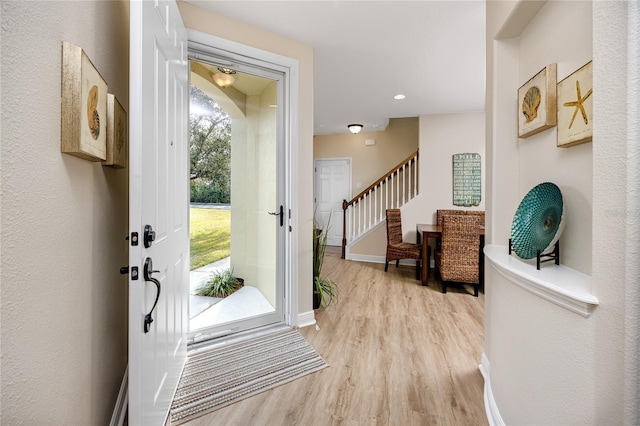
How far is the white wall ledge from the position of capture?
0.87m

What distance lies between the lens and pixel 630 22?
0.72 m

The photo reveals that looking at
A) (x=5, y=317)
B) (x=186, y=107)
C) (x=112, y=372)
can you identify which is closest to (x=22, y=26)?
(x=5, y=317)

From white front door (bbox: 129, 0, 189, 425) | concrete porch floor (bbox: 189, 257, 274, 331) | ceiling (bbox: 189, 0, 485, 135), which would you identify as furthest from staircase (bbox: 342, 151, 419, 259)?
white front door (bbox: 129, 0, 189, 425)

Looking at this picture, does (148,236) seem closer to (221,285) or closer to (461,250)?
(221,285)

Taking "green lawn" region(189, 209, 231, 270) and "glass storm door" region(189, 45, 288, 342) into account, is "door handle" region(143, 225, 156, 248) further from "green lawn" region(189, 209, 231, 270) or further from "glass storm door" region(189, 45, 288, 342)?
"glass storm door" region(189, 45, 288, 342)

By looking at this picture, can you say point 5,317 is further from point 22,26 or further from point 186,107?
point 186,107

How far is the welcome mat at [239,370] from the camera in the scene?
1673 mm

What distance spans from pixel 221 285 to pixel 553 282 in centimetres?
226

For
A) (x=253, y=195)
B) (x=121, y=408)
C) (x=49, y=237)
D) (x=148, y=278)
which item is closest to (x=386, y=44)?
(x=253, y=195)

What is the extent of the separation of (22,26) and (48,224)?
0.53m

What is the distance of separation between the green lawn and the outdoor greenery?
0.12m

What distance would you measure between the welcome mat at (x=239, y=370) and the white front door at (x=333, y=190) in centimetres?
454

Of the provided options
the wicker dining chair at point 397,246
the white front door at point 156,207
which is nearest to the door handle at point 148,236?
the white front door at point 156,207

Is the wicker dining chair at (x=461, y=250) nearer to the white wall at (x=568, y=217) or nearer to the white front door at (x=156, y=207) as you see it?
the white wall at (x=568, y=217)
